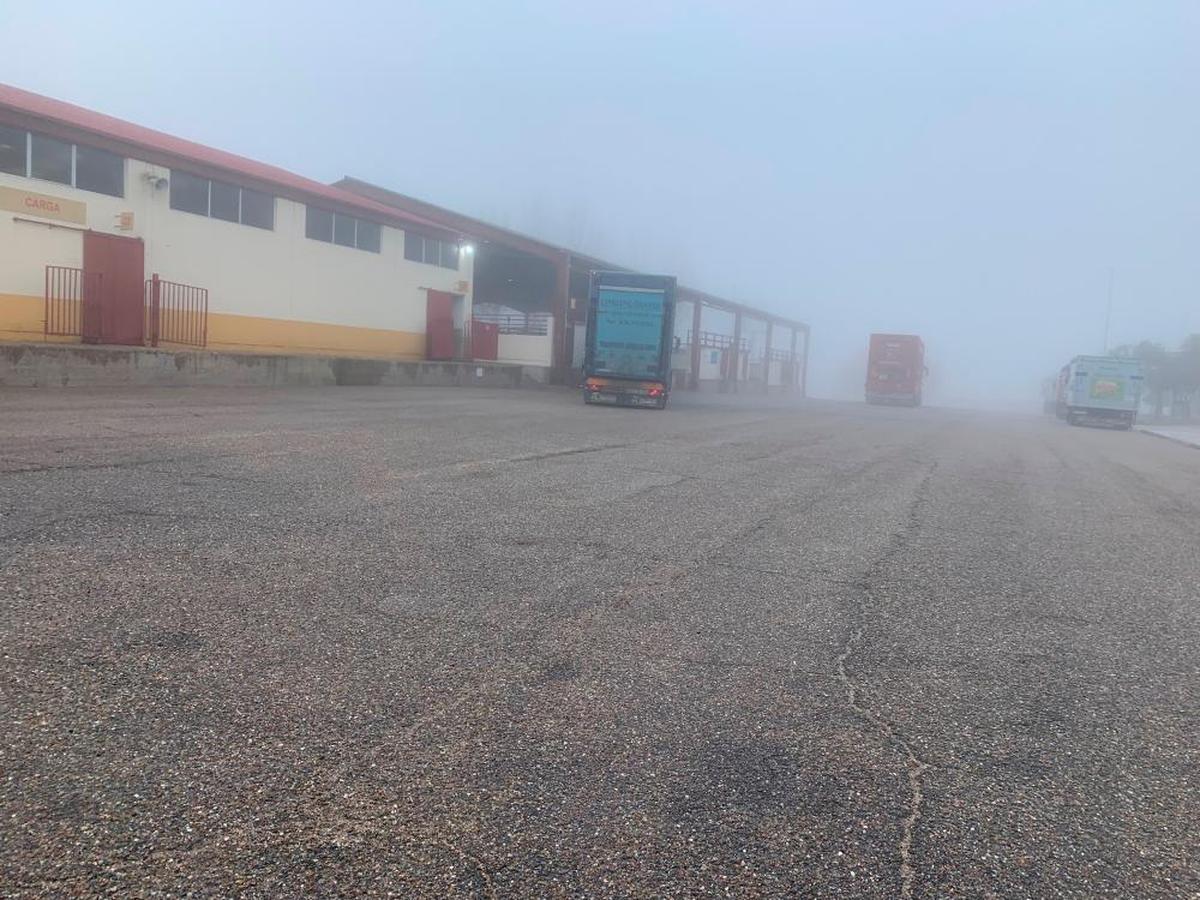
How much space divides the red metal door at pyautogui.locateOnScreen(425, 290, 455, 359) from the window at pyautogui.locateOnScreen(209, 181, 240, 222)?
342 inches

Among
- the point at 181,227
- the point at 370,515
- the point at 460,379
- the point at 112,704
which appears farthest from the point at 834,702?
the point at 460,379

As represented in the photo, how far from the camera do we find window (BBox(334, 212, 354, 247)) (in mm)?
26484

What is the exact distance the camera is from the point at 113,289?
19562 millimetres

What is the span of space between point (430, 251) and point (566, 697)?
A: 95.8 ft

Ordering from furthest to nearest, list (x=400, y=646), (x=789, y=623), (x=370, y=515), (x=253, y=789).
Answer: (x=370, y=515)
(x=789, y=623)
(x=400, y=646)
(x=253, y=789)

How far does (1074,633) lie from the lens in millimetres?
4715

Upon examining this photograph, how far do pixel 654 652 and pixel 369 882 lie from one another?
200 cm

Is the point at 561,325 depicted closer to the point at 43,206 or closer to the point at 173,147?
the point at 173,147

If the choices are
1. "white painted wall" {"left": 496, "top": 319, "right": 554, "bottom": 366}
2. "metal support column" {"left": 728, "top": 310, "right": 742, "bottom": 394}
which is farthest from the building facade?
"metal support column" {"left": 728, "top": 310, "right": 742, "bottom": 394}

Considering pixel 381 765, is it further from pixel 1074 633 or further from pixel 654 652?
pixel 1074 633

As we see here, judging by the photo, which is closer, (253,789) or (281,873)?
(281,873)

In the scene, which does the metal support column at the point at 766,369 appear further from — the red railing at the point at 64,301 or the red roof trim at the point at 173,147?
the red railing at the point at 64,301

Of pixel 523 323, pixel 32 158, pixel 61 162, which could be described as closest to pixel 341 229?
pixel 61 162

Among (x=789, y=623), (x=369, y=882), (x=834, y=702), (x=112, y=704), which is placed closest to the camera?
(x=369, y=882)
